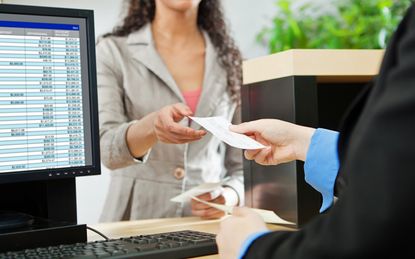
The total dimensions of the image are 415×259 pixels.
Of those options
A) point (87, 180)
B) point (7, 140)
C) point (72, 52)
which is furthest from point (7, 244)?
point (87, 180)

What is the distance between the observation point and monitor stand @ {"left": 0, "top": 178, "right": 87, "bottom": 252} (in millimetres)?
1076

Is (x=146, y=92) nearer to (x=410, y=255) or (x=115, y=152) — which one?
(x=115, y=152)

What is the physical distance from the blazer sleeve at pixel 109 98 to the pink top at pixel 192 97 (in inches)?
8.4

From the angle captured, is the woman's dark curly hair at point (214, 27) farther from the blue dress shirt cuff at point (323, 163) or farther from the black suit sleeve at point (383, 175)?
the black suit sleeve at point (383, 175)

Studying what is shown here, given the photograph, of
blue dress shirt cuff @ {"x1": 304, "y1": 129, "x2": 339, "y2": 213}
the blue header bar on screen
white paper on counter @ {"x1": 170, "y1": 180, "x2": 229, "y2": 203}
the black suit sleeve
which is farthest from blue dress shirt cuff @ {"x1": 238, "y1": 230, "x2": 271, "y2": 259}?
white paper on counter @ {"x1": 170, "y1": 180, "x2": 229, "y2": 203}

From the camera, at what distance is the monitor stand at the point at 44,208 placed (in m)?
1.08

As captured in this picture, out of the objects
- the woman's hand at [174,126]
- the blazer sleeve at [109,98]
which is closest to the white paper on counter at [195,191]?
the woman's hand at [174,126]

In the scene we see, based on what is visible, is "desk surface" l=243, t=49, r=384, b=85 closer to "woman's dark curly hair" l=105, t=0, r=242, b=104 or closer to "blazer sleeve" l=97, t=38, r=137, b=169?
"blazer sleeve" l=97, t=38, r=137, b=169

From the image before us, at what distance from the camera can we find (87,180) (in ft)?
6.32

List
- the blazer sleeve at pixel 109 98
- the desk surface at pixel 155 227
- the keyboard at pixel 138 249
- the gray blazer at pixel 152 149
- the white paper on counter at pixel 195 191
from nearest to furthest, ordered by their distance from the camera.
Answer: the keyboard at pixel 138 249, the desk surface at pixel 155 227, the white paper on counter at pixel 195 191, the blazer sleeve at pixel 109 98, the gray blazer at pixel 152 149

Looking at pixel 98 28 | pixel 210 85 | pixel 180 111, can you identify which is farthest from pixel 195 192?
pixel 98 28

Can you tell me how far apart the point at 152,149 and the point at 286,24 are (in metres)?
0.79

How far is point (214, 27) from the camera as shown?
2105mm

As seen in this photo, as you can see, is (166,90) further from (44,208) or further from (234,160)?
(44,208)
